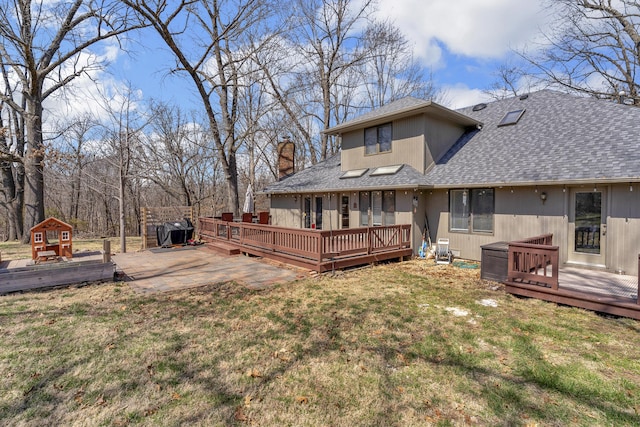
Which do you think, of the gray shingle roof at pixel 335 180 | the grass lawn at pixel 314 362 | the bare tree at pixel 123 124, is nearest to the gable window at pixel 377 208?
the gray shingle roof at pixel 335 180

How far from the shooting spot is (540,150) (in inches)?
358

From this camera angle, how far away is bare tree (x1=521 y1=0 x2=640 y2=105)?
14.3 m

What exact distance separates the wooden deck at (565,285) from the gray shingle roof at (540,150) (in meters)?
2.34

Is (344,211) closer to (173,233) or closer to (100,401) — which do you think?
(173,233)

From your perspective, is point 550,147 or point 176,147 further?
point 176,147

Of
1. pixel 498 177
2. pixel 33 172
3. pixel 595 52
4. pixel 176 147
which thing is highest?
pixel 595 52

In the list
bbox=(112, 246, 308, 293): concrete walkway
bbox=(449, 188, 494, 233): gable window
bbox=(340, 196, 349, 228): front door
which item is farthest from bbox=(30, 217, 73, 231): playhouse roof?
bbox=(449, 188, 494, 233): gable window

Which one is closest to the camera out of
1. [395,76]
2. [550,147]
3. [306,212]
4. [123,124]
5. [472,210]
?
[550,147]

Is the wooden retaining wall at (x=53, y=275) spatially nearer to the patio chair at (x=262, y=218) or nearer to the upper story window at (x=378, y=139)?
the patio chair at (x=262, y=218)

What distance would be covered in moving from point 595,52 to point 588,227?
13.8 meters

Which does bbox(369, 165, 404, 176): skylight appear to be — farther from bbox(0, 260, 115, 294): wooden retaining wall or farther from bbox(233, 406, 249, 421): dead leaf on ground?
bbox(233, 406, 249, 421): dead leaf on ground

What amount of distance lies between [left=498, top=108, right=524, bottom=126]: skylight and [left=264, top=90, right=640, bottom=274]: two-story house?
52mm

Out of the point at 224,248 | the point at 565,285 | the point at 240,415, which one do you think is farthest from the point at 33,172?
the point at 565,285

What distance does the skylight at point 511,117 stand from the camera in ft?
36.6
